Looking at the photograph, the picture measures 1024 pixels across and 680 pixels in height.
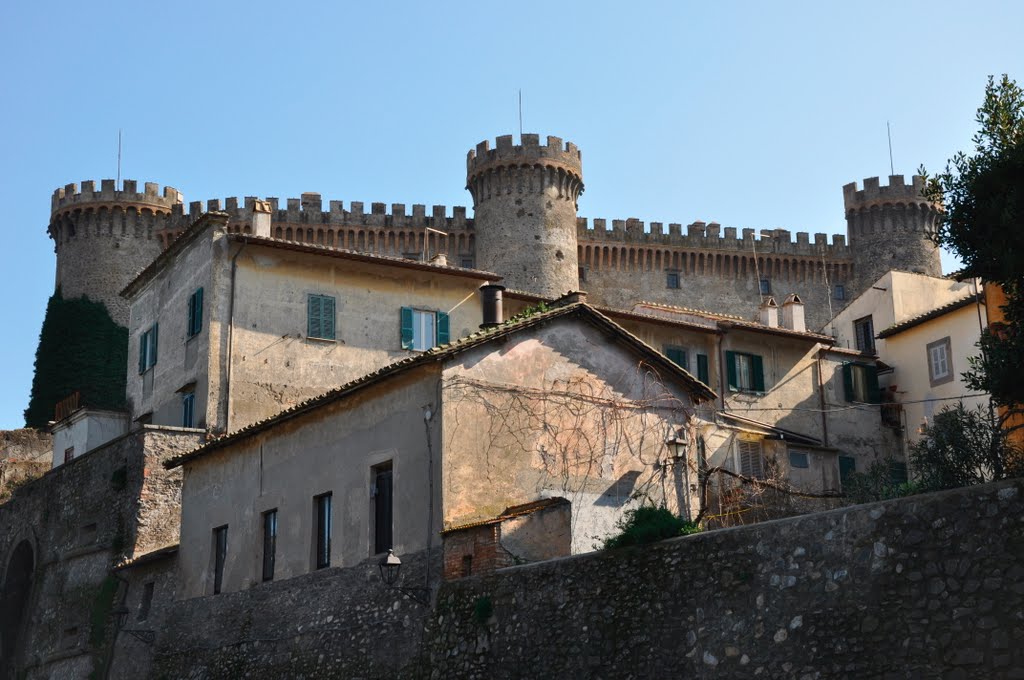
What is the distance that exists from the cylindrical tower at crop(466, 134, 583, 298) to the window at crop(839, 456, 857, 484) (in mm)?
25457

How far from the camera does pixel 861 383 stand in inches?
1401

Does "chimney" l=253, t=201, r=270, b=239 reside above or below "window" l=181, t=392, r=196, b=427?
above

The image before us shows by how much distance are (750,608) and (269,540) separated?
10798 millimetres

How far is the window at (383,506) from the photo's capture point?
1923 centimetres

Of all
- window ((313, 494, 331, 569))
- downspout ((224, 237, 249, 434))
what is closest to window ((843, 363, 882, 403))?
downspout ((224, 237, 249, 434))

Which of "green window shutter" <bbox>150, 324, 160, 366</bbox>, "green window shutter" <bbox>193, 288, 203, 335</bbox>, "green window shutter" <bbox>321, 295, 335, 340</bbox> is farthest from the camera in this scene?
"green window shutter" <bbox>150, 324, 160, 366</bbox>

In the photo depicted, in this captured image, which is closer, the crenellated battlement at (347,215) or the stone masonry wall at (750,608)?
the stone masonry wall at (750,608)

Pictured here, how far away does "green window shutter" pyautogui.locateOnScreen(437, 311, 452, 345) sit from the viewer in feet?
103

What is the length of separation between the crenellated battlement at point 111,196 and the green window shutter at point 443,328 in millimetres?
32972

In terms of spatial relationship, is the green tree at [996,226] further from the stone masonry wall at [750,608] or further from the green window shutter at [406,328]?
the green window shutter at [406,328]

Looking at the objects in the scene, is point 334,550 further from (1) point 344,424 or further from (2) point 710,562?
(2) point 710,562

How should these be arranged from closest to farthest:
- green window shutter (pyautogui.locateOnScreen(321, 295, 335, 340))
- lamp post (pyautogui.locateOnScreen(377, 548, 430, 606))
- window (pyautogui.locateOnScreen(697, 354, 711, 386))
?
lamp post (pyautogui.locateOnScreen(377, 548, 430, 606)) < green window shutter (pyautogui.locateOnScreen(321, 295, 335, 340)) < window (pyautogui.locateOnScreen(697, 354, 711, 386))

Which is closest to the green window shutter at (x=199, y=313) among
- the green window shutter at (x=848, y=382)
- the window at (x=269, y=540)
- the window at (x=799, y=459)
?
the window at (x=269, y=540)

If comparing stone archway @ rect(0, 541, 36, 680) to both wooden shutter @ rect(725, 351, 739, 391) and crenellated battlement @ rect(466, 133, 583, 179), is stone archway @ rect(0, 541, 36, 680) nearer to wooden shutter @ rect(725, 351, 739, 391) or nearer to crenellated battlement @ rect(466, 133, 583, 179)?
wooden shutter @ rect(725, 351, 739, 391)
